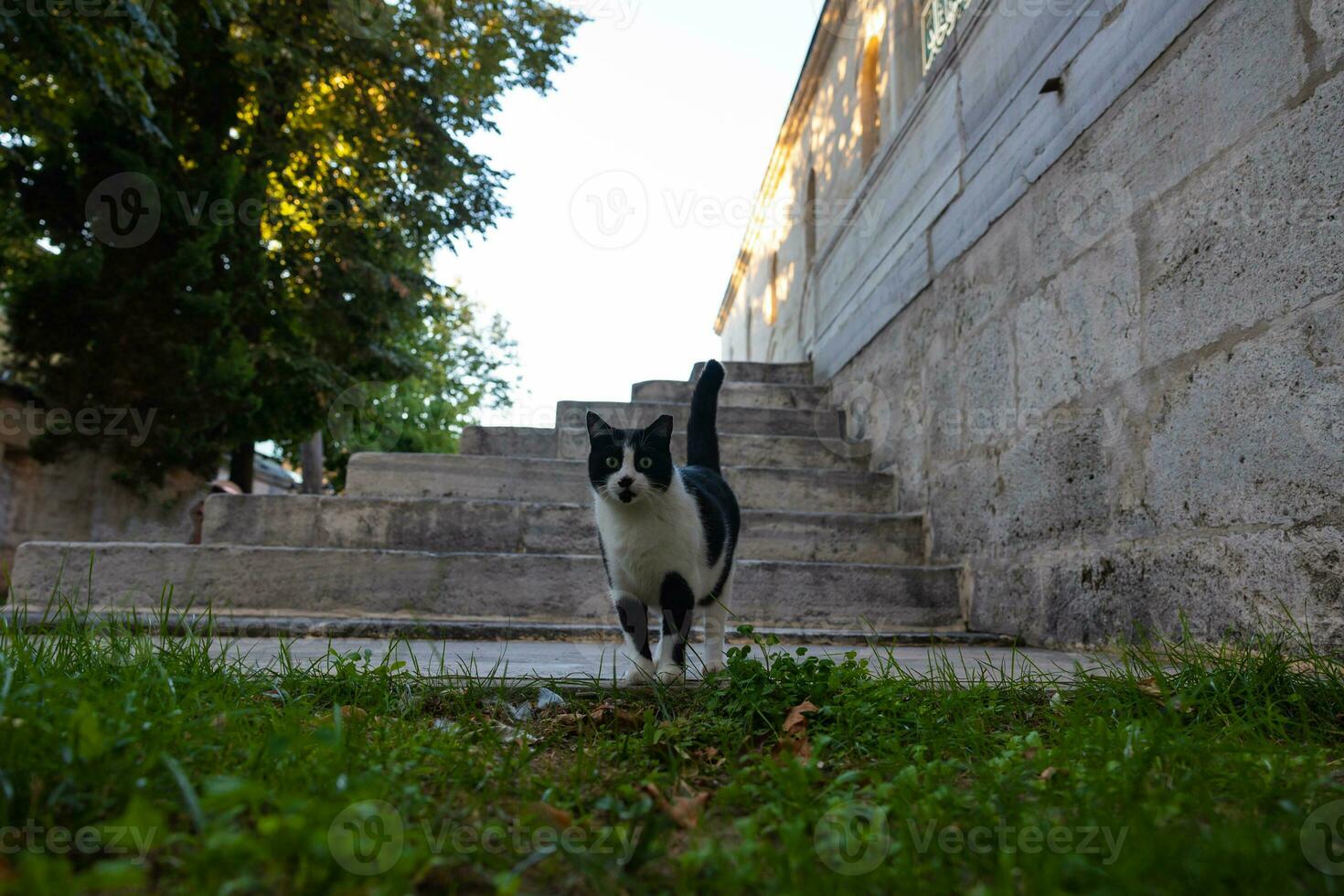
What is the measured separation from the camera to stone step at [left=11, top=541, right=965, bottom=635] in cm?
398

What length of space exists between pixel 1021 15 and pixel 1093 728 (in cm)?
392

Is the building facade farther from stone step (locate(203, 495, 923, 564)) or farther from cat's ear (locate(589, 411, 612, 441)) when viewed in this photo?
cat's ear (locate(589, 411, 612, 441))

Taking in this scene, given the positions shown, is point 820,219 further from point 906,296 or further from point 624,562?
point 624,562

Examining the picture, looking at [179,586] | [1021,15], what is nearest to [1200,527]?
[1021,15]

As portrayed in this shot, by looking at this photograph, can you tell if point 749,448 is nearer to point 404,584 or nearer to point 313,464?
point 404,584

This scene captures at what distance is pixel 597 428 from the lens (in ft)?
9.18

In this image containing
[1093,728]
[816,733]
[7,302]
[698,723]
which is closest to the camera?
[1093,728]

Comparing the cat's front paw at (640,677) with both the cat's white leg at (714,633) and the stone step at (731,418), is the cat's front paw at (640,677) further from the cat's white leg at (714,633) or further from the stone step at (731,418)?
the stone step at (731,418)

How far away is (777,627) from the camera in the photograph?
13.1ft

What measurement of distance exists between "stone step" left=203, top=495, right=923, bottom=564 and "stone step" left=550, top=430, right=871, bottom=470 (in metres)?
1.12

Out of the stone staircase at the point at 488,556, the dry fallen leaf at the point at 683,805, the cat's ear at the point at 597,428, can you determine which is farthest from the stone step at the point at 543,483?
the dry fallen leaf at the point at 683,805

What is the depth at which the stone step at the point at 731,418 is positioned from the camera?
6.05 m

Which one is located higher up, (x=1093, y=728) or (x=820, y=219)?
(x=820, y=219)

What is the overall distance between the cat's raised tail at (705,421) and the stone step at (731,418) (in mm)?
2652
